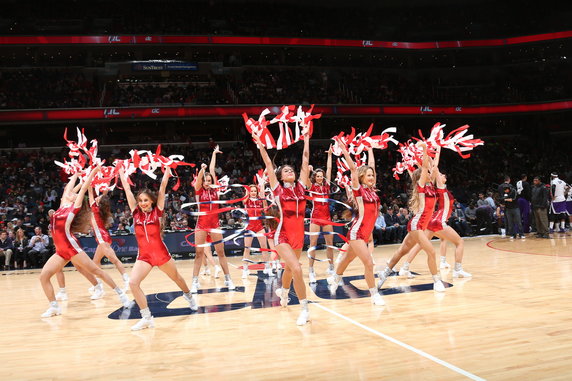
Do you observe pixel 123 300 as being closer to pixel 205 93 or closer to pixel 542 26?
pixel 205 93

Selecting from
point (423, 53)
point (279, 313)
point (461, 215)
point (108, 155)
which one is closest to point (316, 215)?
point (279, 313)

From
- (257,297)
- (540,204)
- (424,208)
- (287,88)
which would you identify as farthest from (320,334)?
(287,88)

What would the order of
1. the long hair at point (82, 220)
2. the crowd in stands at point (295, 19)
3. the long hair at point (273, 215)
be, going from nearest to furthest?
the long hair at point (273, 215) < the long hair at point (82, 220) < the crowd in stands at point (295, 19)

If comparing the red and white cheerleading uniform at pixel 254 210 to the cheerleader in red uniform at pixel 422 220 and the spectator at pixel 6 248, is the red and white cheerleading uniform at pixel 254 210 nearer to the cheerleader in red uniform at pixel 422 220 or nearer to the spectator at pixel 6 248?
the cheerleader in red uniform at pixel 422 220

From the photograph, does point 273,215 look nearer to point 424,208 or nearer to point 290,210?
point 290,210

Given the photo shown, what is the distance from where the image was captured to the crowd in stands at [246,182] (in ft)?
55.9

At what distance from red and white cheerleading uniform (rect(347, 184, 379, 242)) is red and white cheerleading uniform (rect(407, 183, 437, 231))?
87 centimetres

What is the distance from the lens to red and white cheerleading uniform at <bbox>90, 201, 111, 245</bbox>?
9.31 m

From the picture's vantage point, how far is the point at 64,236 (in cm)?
778

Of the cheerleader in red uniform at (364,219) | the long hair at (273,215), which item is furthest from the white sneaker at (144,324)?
the cheerleader in red uniform at (364,219)

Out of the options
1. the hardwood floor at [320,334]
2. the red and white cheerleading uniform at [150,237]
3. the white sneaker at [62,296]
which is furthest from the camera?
the white sneaker at [62,296]

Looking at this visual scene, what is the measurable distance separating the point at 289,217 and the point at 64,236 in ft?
11.8

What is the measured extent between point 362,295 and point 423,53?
27.9m

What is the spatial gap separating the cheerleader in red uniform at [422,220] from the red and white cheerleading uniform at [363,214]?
0.87m
